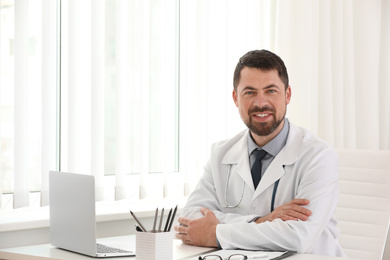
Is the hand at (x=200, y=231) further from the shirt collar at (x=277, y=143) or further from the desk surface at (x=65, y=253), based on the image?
the shirt collar at (x=277, y=143)

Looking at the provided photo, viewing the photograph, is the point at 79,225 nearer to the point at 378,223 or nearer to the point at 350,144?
the point at 378,223

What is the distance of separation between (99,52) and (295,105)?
1334 millimetres

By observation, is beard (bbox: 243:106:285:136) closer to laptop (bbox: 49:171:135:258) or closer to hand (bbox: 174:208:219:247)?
hand (bbox: 174:208:219:247)

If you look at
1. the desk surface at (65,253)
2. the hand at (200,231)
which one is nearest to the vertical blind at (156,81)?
the desk surface at (65,253)

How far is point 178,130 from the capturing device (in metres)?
3.18

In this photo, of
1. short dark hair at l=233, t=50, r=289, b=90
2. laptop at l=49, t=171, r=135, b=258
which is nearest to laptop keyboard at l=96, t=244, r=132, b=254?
laptop at l=49, t=171, r=135, b=258

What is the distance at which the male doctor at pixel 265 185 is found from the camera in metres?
2.05

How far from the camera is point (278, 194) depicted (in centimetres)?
223

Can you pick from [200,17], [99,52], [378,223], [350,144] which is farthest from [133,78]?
[350,144]

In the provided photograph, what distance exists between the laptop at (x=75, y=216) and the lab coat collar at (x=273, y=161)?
0.50 meters

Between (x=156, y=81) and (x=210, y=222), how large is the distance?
1.09 metres

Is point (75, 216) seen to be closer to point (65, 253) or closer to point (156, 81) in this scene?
point (65, 253)

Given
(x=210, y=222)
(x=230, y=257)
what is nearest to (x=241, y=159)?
(x=210, y=222)

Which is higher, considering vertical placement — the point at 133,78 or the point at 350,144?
the point at 133,78
